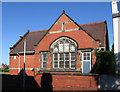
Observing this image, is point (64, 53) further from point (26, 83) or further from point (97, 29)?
point (97, 29)

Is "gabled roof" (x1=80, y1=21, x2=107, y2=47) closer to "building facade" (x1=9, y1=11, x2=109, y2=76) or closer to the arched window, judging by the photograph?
"building facade" (x1=9, y1=11, x2=109, y2=76)

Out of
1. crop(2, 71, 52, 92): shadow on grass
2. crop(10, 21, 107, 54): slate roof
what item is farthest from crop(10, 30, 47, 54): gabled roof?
crop(2, 71, 52, 92): shadow on grass

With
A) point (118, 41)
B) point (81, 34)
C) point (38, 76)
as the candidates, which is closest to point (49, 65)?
point (38, 76)

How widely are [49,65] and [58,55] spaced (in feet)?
6.22

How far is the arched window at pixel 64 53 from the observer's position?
15344mm

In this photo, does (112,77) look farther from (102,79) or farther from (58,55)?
(58,55)

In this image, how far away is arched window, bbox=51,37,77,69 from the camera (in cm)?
1534

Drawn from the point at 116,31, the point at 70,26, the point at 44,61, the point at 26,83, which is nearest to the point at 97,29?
the point at 70,26

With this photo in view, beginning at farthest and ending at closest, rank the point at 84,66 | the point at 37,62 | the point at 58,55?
the point at 37,62 → the point at 58,55 → the point at 84,66

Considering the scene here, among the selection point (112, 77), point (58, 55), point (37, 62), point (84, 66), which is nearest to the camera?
point (112, 77)

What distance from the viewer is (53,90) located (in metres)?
12.2

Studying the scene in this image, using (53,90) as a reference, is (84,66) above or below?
above

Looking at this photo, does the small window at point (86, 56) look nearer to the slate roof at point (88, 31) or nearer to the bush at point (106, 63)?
the bush at point (106, 63)

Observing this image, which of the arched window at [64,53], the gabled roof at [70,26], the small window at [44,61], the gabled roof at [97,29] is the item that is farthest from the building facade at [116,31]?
the small window at [44,61]
